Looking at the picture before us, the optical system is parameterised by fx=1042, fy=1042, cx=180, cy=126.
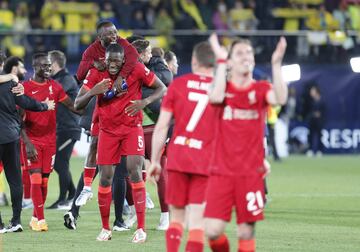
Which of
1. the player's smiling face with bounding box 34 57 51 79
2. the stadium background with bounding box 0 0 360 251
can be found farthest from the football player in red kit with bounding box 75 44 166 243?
the stadium background with bounding box 0 0 360 251

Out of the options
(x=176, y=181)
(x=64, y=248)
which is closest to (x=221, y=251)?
(x=176, y=181)

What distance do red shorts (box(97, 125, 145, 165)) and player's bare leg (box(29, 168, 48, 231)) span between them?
1.63 m

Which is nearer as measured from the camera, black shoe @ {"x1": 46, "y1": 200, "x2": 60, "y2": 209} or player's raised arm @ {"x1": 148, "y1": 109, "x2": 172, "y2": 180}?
player's raised arm @ {"x1": 148, "y1": 109, "x2": 172, "y2": 180}

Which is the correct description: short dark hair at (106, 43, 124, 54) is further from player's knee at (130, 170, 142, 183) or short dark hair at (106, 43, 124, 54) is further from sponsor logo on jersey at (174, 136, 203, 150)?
sponsor logo on jersey at (174, 136, 203, 150)

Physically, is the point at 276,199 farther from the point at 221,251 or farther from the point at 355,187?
the point at 221,251

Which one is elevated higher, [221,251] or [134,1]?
[134,1]

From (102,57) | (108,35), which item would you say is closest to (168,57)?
(108,35)

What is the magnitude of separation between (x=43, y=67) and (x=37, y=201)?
1733 millimetres

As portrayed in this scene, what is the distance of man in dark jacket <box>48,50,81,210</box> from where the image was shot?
51.9ft

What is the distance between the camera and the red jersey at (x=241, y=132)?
857 centimetres

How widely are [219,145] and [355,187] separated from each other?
1125cm

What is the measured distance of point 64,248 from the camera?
36.7ft

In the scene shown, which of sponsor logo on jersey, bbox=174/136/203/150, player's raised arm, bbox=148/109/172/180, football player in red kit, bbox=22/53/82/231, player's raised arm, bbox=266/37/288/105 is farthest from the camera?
football player in red kit, bbox=22/53/82/231

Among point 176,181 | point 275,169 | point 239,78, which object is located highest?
point 239,78
